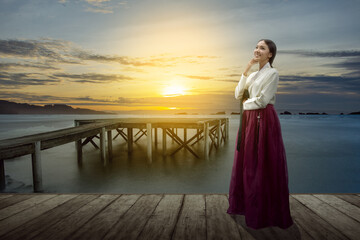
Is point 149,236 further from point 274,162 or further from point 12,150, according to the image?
point 12,150

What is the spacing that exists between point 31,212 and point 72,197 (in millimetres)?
609

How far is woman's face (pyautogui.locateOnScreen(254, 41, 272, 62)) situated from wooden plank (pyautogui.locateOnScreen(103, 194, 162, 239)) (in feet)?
7.33

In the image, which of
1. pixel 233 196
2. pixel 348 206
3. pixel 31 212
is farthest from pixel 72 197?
pixel 348 206

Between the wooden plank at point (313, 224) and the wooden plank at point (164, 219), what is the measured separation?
1.42 m

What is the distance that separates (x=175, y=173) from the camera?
10008mm

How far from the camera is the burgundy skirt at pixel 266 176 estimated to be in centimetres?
238

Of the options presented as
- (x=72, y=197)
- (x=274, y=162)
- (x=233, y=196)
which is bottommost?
(x=72, y=197)

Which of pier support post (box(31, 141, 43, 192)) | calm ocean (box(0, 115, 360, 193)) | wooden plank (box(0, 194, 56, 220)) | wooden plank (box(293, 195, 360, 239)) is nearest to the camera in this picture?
wooden plank (box(293, 195, 360, 239))

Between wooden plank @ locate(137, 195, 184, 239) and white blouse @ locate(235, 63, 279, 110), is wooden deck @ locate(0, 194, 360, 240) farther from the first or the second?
white blouse @ locate(235, 63, 279, 110)

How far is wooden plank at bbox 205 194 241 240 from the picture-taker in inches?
89.4

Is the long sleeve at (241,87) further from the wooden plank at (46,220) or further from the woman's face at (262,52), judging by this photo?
the wooden plank at (46,220)

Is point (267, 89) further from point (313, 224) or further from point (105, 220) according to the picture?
point (105, 220)

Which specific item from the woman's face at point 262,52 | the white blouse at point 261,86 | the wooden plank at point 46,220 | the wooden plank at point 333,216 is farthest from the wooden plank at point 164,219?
the woman's face at point 262,52

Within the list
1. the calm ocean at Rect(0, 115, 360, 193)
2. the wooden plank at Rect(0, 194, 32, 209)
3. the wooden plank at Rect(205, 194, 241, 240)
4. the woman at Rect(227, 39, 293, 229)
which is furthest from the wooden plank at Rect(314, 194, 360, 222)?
the calm ocean at Rect(0, 115, 360, 193)
